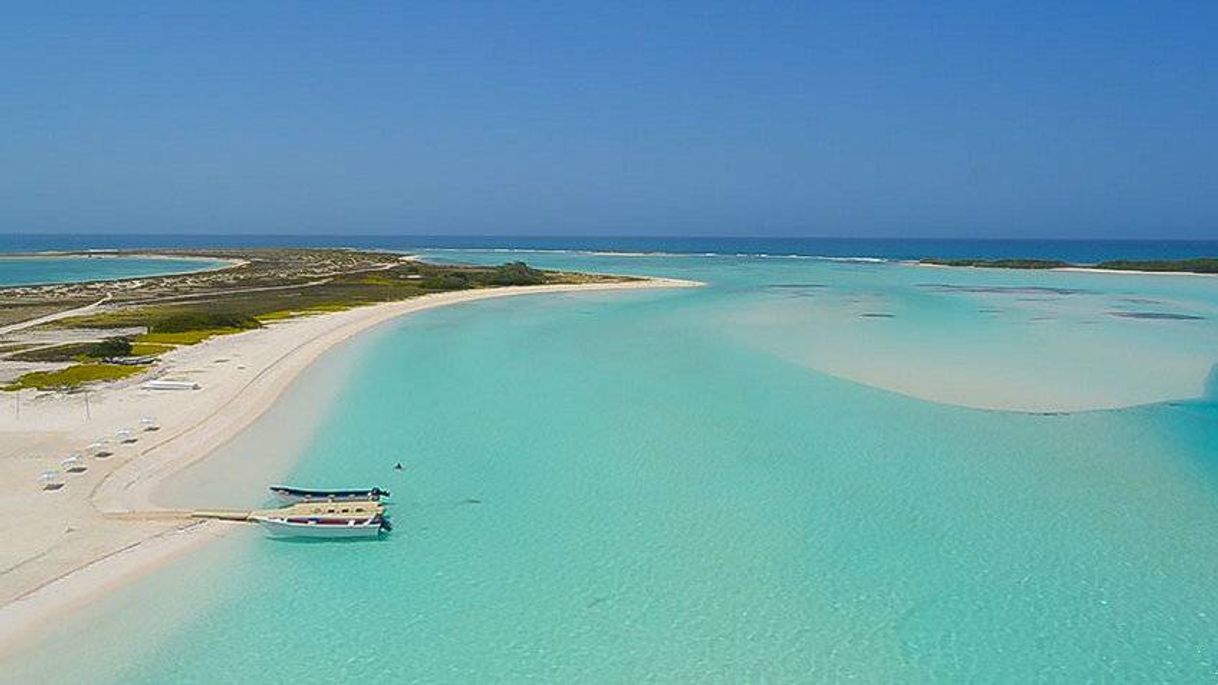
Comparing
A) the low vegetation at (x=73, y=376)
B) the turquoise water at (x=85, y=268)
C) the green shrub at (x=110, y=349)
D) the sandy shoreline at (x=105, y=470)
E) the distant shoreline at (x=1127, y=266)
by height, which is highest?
the distant shoreline at (x=1127, y=266)

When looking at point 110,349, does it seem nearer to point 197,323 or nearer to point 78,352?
point 78,352

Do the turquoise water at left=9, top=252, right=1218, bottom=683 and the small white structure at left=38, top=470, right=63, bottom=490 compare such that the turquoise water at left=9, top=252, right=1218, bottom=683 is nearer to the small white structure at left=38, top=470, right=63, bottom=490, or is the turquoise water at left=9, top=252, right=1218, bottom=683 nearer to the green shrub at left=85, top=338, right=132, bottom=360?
the small white structure at left=38, top=470, right=63, bottom=490

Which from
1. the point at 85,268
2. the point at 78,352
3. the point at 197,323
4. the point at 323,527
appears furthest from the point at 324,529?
the point at 85,268

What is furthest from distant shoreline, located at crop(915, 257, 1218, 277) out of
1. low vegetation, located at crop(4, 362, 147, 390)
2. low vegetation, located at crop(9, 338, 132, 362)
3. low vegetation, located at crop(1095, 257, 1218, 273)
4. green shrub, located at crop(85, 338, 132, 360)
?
low vegetation, located at crop(4, 362, 147, 390)

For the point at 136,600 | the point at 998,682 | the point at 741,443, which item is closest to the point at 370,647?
the point at 136,600

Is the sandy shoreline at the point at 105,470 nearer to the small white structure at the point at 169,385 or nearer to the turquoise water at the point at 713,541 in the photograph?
the small white structure at the point at 169,385

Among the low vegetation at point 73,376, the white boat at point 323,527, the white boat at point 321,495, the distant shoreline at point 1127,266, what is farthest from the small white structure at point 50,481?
the distant shoreline at point 1127,266
